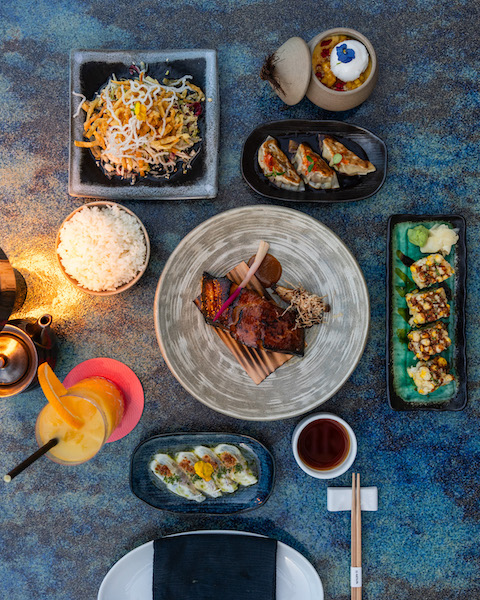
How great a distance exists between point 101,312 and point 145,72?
1.35m

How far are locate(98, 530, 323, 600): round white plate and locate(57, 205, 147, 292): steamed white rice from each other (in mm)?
1496

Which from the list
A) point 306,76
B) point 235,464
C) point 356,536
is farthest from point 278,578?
point 306,76

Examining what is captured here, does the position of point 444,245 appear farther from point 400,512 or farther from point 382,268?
point 400,512

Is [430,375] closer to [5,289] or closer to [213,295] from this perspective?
[213,295]

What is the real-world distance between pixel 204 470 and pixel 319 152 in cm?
185

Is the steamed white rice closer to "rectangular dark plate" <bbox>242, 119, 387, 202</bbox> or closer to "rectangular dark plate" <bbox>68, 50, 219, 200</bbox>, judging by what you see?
"rectangular dark plate" <bbox>68, 50, 219, 200</bbox>

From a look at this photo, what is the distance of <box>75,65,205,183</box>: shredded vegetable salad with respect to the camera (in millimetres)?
2215

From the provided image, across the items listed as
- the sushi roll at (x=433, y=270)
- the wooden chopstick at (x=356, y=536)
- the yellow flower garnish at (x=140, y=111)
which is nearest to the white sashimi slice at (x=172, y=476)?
the wooden chopstick at (x=356, y=536)

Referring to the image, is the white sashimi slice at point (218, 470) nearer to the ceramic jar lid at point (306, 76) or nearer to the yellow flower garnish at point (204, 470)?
the yellow flower garnish at point (204, 470)

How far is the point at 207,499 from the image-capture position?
7.96 ft

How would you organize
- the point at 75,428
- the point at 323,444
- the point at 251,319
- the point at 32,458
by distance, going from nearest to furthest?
the point at 32,458
the point at 75,428
the point at 251,319
the point at 323,444

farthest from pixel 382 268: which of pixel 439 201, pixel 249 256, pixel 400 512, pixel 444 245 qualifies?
pixel 400 512

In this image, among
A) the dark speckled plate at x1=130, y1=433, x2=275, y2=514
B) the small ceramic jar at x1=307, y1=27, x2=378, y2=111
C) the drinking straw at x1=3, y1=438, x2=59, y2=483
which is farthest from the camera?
the dark speckled plate at x1=130, y1=433, x2=275, y2=514

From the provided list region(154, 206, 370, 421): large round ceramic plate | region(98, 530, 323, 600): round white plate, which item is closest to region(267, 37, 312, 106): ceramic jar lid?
region(154, 206, 370, 421): large round ceramic plate
